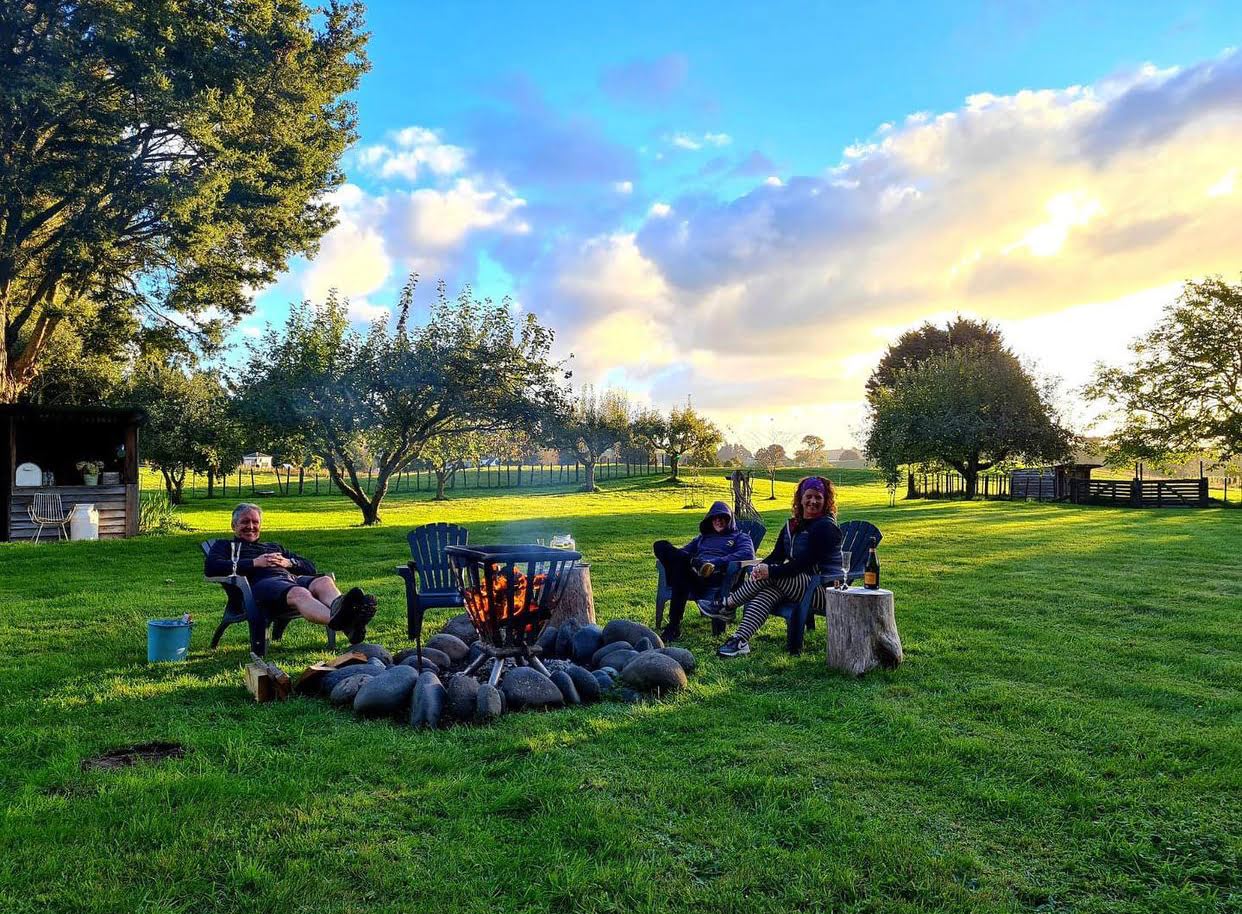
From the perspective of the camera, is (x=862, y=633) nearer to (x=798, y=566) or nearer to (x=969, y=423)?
(x=798, y=566)

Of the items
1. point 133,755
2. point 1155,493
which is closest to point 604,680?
point 133,755

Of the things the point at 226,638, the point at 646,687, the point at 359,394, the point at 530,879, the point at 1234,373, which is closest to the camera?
the point at 530,879

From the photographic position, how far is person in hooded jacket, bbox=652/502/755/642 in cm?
634

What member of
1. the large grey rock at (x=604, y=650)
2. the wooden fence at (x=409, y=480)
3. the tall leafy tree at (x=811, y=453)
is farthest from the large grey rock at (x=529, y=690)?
the tall leafy tree at (x=811, y=453)

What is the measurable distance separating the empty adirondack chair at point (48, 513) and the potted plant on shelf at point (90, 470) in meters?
0.76

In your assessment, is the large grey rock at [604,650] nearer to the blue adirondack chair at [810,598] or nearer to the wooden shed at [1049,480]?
the blue adirondack chair at [810,598]

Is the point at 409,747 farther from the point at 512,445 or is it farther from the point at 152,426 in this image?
the point at 152,426

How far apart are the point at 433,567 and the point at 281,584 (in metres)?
1.11

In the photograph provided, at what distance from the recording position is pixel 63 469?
17.9 m

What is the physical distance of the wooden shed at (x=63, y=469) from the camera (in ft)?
47.1

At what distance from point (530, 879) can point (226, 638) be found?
487cm

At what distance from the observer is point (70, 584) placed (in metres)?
9.29

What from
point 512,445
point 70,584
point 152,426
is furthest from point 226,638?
point 152,426

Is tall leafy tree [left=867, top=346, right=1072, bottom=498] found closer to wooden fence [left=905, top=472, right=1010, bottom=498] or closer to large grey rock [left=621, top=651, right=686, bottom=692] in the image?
wooden fence [left=905, top=472, right=1010, bottom=498]
